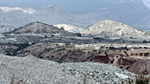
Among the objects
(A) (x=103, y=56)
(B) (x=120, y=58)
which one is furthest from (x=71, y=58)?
(B) (x=120, y=58)

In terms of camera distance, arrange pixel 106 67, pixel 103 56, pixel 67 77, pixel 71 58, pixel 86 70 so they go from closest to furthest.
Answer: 1. pixel 67 77
2. pixel 86 70
3. pixel 106 67
4. pixel 103 56
5. pixel 71 58

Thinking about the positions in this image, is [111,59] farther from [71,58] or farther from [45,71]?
[45,71]

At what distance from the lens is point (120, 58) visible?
64.5 m

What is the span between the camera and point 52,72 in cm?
2600

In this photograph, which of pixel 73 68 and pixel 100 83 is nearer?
pixel 100 83

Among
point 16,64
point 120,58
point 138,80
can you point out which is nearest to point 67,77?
point 16,64

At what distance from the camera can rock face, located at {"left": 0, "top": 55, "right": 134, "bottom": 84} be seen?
23484 millimetres

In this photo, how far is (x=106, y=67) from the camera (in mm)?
29719

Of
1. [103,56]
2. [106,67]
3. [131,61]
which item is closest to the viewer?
[106,67]

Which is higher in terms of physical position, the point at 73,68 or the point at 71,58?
the point at 73,68

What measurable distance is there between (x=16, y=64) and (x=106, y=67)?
729cm

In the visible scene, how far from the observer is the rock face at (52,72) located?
77.0 feet

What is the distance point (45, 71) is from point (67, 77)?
147 centimetres

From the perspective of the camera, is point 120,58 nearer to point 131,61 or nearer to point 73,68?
point 131,61
